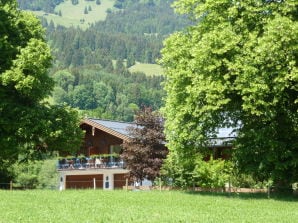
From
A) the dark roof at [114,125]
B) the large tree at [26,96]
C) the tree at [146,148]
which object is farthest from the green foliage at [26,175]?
the tree at [146,148]

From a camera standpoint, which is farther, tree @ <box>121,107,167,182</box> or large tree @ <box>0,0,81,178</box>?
tree @ <box>121,107,167,182</box>

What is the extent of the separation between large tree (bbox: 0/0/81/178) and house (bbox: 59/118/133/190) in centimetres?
1283

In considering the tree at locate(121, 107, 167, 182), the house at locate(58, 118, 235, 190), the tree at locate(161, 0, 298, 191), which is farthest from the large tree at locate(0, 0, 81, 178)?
the house at locate(58, 118, 235, 190)

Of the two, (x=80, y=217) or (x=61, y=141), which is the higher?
(x=61, y=141)

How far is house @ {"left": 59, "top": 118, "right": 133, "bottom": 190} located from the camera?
49.1m

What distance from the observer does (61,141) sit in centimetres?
3431

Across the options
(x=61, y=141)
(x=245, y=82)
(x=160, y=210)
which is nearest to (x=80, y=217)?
(x=160, y=210)

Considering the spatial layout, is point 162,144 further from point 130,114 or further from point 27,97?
point 130,114

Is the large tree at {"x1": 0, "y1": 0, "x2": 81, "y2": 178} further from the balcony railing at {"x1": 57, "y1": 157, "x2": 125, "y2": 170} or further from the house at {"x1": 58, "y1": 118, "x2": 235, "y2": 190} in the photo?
the balcony railing at {"x1": 57, "y1": 157, "x2": 125, "y2": 170}

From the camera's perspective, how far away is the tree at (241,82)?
23.8m

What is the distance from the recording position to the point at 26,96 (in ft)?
110

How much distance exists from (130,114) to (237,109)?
158 meters

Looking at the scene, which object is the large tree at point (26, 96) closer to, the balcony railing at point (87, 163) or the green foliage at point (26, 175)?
the balcony railing at point (87, 163)

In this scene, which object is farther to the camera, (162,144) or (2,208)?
(162,144)
